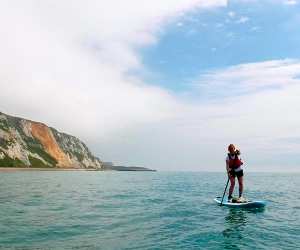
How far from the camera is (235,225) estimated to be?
23609mm

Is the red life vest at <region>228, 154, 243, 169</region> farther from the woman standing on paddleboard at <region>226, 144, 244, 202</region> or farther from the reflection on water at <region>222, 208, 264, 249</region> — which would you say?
the reflection on water at <region>222, 208, 264, 249</region>

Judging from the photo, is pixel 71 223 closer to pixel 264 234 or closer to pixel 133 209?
pixel 133 209

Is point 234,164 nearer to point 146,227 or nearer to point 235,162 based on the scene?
point 235,162

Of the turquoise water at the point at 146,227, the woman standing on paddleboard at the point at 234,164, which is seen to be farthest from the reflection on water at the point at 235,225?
the woman standing on paddleboard at the point at 234,164

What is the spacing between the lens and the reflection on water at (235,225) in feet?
62.7

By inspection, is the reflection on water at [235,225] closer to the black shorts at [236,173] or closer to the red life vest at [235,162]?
the black shorts at [236,173]

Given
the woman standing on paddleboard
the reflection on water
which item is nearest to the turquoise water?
the reflection on water

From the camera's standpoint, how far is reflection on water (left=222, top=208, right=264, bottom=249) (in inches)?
753

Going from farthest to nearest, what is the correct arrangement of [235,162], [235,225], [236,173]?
[236,173] → [235,162] → [235,225]

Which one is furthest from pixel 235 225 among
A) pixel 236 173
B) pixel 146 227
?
pixel 236 173

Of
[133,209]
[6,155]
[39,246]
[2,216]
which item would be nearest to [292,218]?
[133,209]

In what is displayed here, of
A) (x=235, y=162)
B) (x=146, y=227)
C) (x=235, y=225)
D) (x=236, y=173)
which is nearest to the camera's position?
(x=146, y=227)

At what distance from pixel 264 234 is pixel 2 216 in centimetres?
1576

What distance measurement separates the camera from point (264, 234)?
21.0 meters
